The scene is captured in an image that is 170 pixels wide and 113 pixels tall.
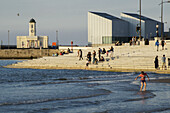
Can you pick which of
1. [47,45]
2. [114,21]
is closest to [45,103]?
[114,21]

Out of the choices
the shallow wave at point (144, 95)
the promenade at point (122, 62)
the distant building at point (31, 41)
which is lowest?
the shallow wave at point (144, 95)

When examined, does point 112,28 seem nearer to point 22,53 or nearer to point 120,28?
point 120,28

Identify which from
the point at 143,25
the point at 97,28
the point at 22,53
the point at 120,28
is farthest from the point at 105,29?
the point at 22,53

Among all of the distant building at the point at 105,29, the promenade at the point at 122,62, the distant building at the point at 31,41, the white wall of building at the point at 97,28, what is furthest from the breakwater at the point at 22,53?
the promenade at the point at 122,62

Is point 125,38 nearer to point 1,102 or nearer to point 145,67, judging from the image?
point 145,67

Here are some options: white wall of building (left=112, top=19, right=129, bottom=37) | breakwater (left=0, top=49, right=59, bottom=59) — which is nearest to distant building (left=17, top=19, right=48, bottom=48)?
breakwater (left=0, top=49, right=59, bottom=59)

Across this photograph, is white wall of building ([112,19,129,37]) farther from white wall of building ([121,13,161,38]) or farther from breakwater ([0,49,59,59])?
breakwater ([0,49,59,59])

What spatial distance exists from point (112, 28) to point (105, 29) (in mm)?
1601

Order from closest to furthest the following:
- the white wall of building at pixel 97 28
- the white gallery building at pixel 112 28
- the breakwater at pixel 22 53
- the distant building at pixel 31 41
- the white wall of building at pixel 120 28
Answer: the white gallery building at pixel 112 28 < the white wall of building at pixel 97 28 < the white wall of building at pixel 120 28 < the breakwater at pixel 22 53 < the distant building at pixel 31 41

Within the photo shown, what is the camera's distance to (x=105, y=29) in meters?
80.2

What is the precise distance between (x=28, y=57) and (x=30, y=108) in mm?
93762

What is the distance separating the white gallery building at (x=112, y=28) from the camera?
7969cm

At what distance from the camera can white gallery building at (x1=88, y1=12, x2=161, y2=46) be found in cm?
7969

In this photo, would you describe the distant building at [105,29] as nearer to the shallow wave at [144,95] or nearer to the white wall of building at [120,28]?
the white wall of building at [120,28]
